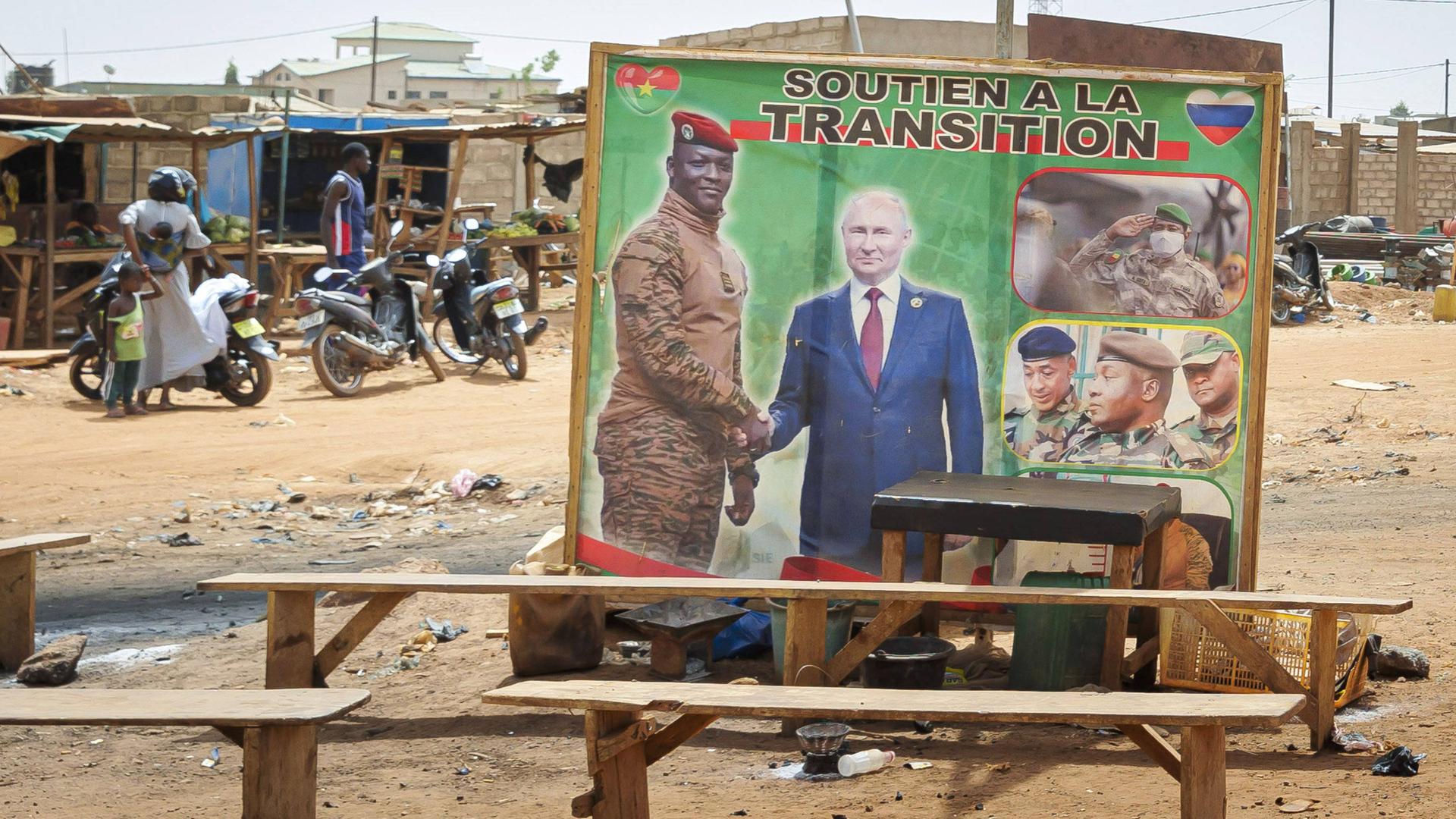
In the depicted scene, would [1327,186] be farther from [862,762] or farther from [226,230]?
[862,762]

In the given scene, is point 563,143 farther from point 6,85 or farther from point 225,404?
point 6,85

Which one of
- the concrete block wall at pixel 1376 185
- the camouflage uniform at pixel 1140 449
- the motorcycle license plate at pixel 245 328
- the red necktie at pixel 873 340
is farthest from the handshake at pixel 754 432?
the concrete block wall at pixel 1376 185

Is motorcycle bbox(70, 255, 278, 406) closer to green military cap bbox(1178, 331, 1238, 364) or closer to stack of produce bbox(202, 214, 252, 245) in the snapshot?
stack of produce bbox(202, 214, 252, 245)

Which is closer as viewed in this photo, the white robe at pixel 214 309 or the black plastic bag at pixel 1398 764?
the black plastic bag at pixel 1398 764

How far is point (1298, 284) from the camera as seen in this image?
63.8ft

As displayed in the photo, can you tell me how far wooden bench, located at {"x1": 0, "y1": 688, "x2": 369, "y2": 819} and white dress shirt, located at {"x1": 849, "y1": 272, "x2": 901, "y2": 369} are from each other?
281 cm

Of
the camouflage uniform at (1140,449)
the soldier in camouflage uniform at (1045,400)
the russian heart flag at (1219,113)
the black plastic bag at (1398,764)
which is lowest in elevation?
the black plastic bag at (1398,764)

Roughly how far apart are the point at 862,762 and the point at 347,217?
36.3 ft

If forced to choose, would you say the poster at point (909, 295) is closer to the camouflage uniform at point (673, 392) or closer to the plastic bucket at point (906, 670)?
the camouflage uniform at point (673, 392)

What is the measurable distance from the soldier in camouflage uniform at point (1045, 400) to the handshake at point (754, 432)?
3.19 ft

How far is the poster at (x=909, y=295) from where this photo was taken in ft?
19.7

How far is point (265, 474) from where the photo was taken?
1073 cm

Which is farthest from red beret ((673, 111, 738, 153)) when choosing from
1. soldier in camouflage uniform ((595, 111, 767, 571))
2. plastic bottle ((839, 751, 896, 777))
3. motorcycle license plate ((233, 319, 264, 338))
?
motorcycle license plate ((233, 319, 264, 338))

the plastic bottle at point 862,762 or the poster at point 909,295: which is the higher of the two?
the poster at point 909,295
